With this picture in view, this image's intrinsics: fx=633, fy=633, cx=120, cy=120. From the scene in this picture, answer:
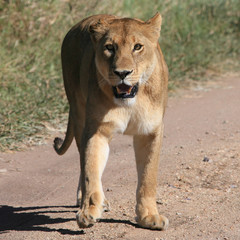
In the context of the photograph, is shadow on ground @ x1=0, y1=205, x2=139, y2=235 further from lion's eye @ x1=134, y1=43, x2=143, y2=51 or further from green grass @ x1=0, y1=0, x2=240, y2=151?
green grass @ x1=0, y1=0, x2=240, y2=151

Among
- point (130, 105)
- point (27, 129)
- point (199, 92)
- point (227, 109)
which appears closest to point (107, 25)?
point (130, 105)

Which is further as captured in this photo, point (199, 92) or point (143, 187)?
A: point (199, 92)

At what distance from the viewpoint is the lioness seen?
3.65 meters

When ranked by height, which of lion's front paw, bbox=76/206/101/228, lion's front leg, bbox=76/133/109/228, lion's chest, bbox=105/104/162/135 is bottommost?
lion's front paw, bbox=76/206/101/228

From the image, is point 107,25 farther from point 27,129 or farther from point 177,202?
point 27,129

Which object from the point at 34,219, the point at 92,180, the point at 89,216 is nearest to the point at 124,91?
the point at 92,180

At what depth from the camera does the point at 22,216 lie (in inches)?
175

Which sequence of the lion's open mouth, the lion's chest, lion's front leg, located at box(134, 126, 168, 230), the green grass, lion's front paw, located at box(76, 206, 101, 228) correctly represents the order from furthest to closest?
the green grass, lion's front leg, located at box(134, 126, 168, 230), the lion's chest, the lion's open mouth, lion's front paw, located at box(76, 206, 101, 228)

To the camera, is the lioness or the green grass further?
the green grass

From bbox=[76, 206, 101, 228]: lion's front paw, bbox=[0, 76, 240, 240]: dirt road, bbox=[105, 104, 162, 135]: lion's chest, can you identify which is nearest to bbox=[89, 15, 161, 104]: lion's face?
bbox=[105, 104, 162, 135]: lion's chest

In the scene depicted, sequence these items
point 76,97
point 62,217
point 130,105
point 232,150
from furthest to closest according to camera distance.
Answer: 1. point 232,150
2. point 76,97
3. point 62,217
4. point 130,105

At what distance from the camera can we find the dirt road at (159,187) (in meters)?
3.88

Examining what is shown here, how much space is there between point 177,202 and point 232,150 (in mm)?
1153

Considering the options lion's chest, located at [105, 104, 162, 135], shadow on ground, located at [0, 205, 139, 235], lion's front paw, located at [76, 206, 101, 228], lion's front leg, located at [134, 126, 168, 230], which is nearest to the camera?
lion's front paw, located at [76, 206, 101, 228]
